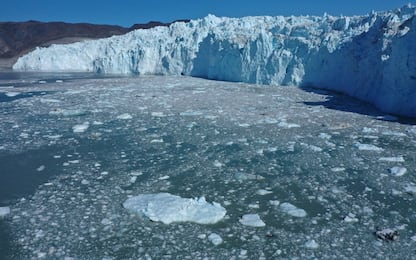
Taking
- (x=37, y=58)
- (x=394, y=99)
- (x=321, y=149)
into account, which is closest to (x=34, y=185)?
(x=321, y=149)

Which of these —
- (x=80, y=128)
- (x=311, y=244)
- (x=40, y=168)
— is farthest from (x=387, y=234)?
(x=80, y=128)

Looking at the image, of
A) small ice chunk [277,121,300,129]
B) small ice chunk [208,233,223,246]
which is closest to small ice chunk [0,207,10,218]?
small ice chunk [208,233,223,246]

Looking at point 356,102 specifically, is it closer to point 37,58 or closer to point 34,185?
point 34,185

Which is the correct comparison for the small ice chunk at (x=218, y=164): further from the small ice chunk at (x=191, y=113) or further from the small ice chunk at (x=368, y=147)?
the small ice chunk at (x=191, y=113)

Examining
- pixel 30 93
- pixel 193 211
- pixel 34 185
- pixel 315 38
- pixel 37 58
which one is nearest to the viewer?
pixel 193 211

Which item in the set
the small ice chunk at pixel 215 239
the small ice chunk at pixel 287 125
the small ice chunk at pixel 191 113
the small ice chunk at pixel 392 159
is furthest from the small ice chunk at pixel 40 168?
the small ice chunk at pixel 392 159

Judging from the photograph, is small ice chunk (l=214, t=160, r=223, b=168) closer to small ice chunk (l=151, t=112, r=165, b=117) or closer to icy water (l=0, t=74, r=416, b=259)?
icy water (l=0, t=74, r=416, b=259)
